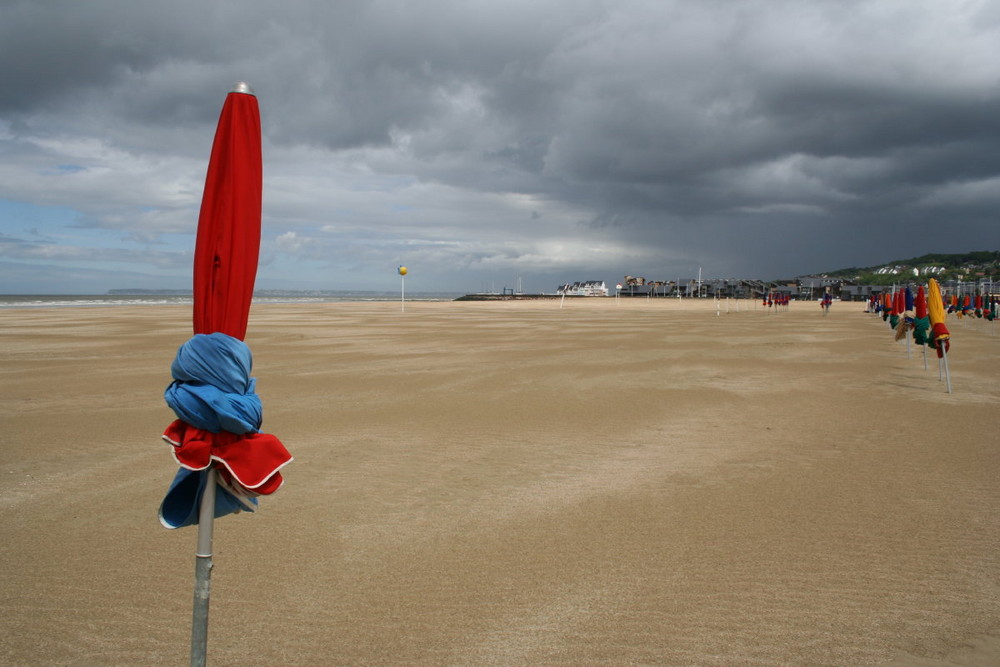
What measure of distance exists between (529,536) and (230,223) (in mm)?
3992

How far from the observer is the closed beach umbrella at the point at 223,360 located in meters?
2.56

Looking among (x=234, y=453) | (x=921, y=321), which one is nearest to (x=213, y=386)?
(x=234, y=453)

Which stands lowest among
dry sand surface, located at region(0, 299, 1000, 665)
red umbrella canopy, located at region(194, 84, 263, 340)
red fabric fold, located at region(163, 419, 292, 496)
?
dry sand surface, located at region(0, 299, 1000, 665)

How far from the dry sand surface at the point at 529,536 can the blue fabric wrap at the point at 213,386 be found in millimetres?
2024

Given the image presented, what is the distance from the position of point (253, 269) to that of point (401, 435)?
23.0ft

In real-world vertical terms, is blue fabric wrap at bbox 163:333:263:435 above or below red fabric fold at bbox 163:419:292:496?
above

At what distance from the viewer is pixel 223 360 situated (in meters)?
2.58

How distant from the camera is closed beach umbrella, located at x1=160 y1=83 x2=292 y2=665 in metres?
2.56

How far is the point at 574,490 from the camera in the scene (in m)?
6.95

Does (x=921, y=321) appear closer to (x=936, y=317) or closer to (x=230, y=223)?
(x=936, y=317)

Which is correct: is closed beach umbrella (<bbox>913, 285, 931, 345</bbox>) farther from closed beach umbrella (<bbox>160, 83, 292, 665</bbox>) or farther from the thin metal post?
the thin metal post

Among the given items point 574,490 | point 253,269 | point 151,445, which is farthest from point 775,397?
point 253,269

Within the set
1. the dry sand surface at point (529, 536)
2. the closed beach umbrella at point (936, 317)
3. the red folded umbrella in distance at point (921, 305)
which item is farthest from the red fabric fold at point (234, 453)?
the red folded umbrella in distance at point (921, 305)

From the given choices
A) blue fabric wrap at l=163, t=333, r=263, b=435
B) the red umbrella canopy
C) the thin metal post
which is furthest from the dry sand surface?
the red umbrella canopy
